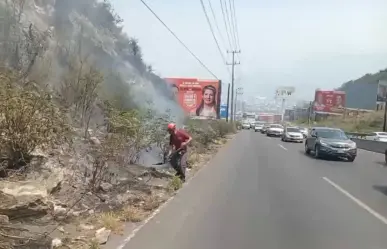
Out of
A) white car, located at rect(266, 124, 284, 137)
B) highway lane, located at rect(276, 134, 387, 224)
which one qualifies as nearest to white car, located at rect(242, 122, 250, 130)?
white car, located at rect(266, 124, 284, 137)

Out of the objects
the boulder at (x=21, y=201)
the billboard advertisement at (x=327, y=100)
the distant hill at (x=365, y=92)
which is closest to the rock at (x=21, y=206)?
the boulder at (x=21, y=201)

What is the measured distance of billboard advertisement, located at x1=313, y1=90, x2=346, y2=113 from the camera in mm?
91250

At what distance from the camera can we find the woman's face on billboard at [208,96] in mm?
59438

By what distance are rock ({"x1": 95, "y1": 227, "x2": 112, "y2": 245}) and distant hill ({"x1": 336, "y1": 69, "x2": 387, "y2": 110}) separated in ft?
415

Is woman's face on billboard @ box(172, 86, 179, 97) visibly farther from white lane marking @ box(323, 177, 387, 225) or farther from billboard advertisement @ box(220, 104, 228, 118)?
white lane marking @ box(323, 177, 387, 225)

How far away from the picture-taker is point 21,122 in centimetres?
821

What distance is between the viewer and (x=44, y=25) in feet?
70.7

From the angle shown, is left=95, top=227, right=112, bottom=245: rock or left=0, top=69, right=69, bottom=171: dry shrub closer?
left=95, top=227, right=112, bottom=245: rock

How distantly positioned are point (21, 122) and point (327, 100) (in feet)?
290

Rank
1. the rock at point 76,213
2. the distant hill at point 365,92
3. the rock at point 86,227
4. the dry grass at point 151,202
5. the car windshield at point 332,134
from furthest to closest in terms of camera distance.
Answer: the distant hill at point 365,92
the car windshield at point 332,134
the dry grass at point 151,202
the rock at point 76,213
the rock at point 86,227

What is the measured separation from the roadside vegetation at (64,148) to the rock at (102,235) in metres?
0.02

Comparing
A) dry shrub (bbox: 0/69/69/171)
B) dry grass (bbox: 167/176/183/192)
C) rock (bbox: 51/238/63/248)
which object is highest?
dry shrub (bbox: 0/69/69/171)

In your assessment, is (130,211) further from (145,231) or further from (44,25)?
(44,25)

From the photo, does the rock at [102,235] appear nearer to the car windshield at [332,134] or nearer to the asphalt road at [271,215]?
the asphalt road at [271,215]
